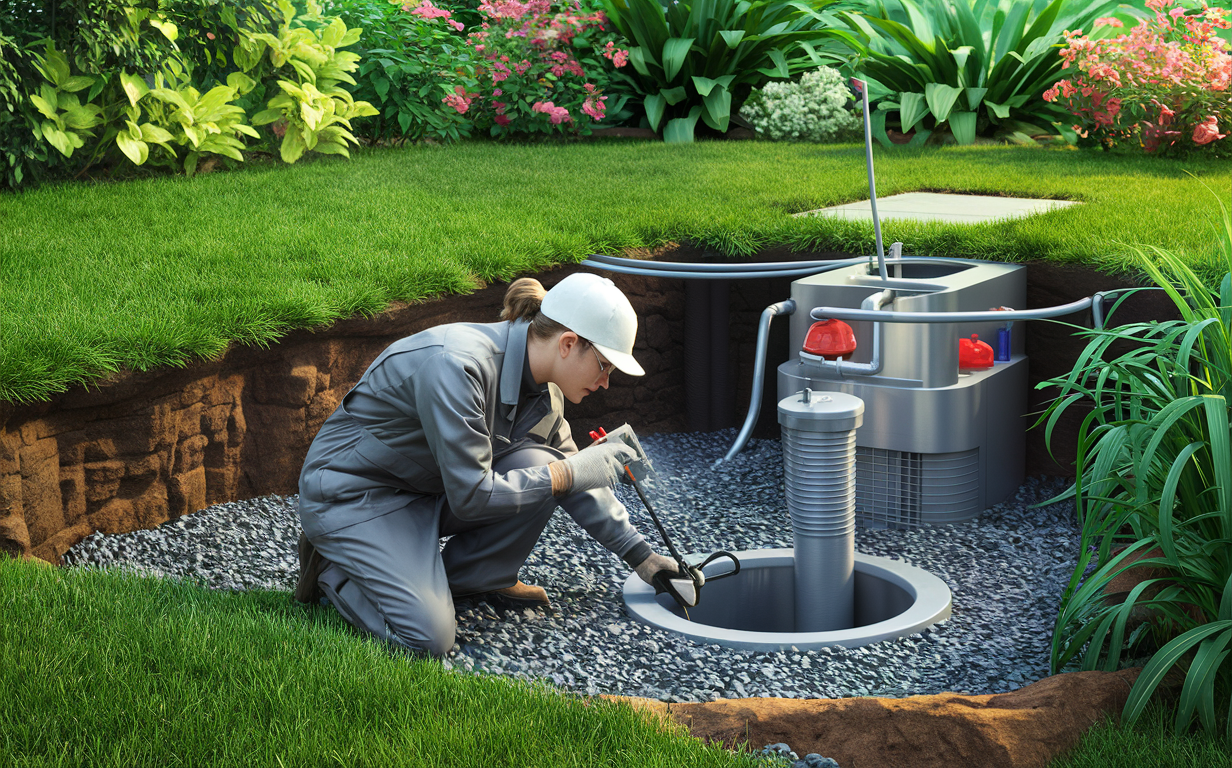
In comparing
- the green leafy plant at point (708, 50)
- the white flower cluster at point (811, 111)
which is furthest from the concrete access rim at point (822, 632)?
the green leafy plant at point (708, 50)

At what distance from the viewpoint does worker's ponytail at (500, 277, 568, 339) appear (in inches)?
109

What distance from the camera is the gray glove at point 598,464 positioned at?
2.82 m

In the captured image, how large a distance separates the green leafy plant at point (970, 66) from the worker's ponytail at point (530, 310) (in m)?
5.95

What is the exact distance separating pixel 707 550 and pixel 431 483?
1.29m

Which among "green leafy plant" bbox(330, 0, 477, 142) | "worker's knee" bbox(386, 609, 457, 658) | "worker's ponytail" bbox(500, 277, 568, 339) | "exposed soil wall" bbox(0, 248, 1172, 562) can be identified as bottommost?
"worker's knee" bbox(386, 609, 457, 658)

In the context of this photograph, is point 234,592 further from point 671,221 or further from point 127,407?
point 671,221

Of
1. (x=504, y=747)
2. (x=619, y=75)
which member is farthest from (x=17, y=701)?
(x=619, y=75)

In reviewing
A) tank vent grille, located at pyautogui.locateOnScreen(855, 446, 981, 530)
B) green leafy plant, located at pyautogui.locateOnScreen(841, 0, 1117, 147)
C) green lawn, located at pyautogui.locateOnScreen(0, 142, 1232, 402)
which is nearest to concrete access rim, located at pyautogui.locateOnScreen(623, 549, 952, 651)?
tank vent grille, located at pyautogui.locateOnScreen(855, 446, 981, 530)

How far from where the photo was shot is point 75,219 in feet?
16.6

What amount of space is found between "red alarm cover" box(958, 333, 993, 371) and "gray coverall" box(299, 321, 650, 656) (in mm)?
1715

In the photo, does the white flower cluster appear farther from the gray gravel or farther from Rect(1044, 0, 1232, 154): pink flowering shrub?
the gray gravel

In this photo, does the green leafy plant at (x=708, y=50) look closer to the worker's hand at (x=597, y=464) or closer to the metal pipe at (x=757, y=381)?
the metal pipe at (x=757, y=381)

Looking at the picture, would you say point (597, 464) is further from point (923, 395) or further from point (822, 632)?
point (923, 395)

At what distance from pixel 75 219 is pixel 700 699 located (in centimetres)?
407
